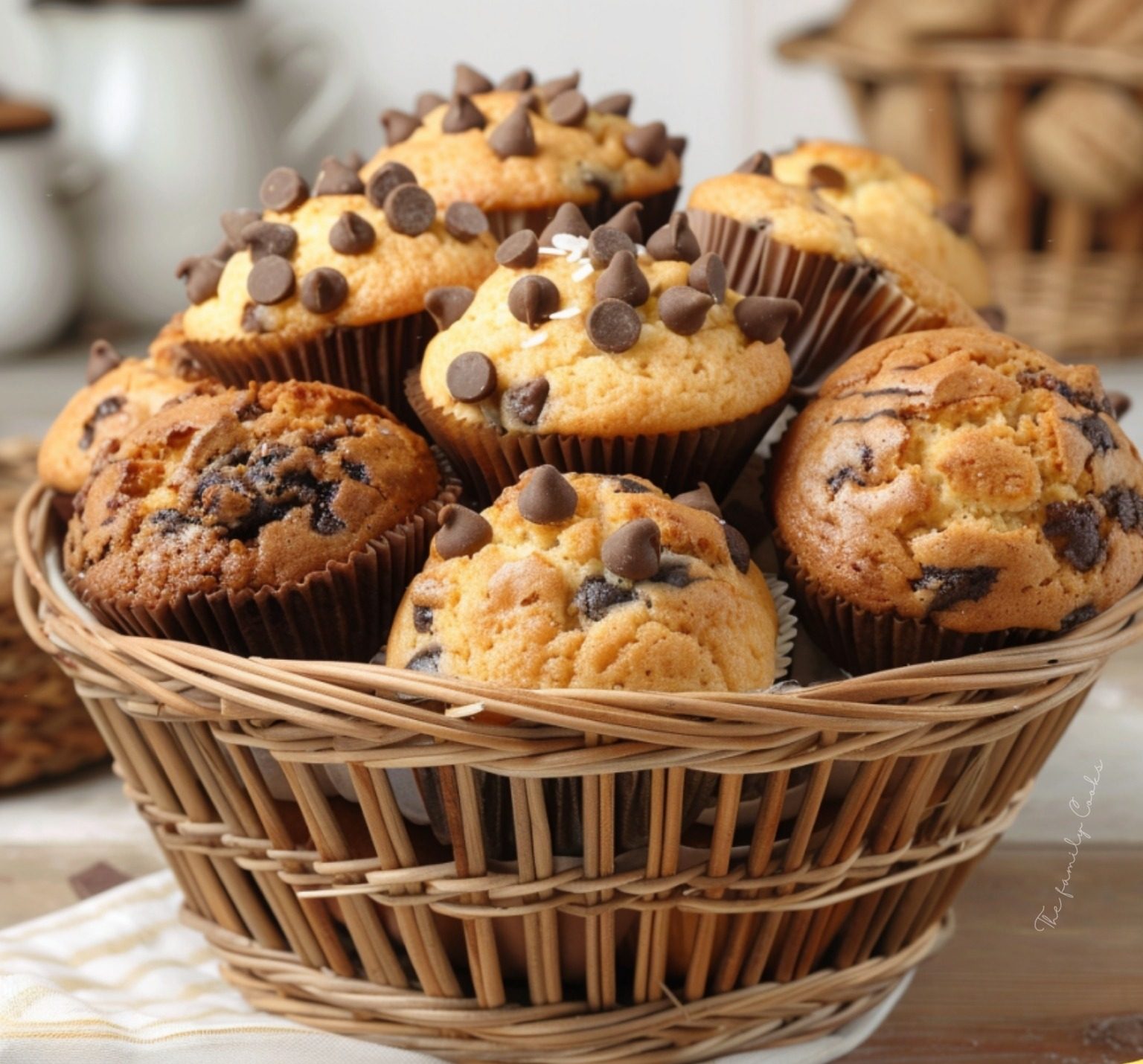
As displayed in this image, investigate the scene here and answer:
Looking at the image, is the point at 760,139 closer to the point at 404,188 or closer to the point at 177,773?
the point at 404,188

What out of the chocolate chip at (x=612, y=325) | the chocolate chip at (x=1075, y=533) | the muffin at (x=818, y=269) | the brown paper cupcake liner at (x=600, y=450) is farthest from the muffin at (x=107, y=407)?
the chocolate chip at (x=1075, y=533)

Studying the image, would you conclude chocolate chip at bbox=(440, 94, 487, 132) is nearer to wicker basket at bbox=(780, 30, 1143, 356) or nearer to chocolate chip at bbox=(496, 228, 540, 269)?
chocolate chip at bbox=(496, 228, 540, 269)

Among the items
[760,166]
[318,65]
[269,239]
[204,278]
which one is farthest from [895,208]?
[318,65]

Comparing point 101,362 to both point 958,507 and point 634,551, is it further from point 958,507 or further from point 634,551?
point 958,507

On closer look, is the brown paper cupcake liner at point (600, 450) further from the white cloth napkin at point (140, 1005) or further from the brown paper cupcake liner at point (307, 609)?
the white cloth napkin at point (140, 1005)

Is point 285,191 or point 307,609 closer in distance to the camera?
point 307,609

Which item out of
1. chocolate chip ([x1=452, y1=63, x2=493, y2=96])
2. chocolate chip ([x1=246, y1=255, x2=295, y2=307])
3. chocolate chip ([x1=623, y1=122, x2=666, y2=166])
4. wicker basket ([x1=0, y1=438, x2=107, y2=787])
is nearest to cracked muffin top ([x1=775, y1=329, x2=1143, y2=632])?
chocolate chip ([x1=623, y1=122, x2=666, y2=166])
